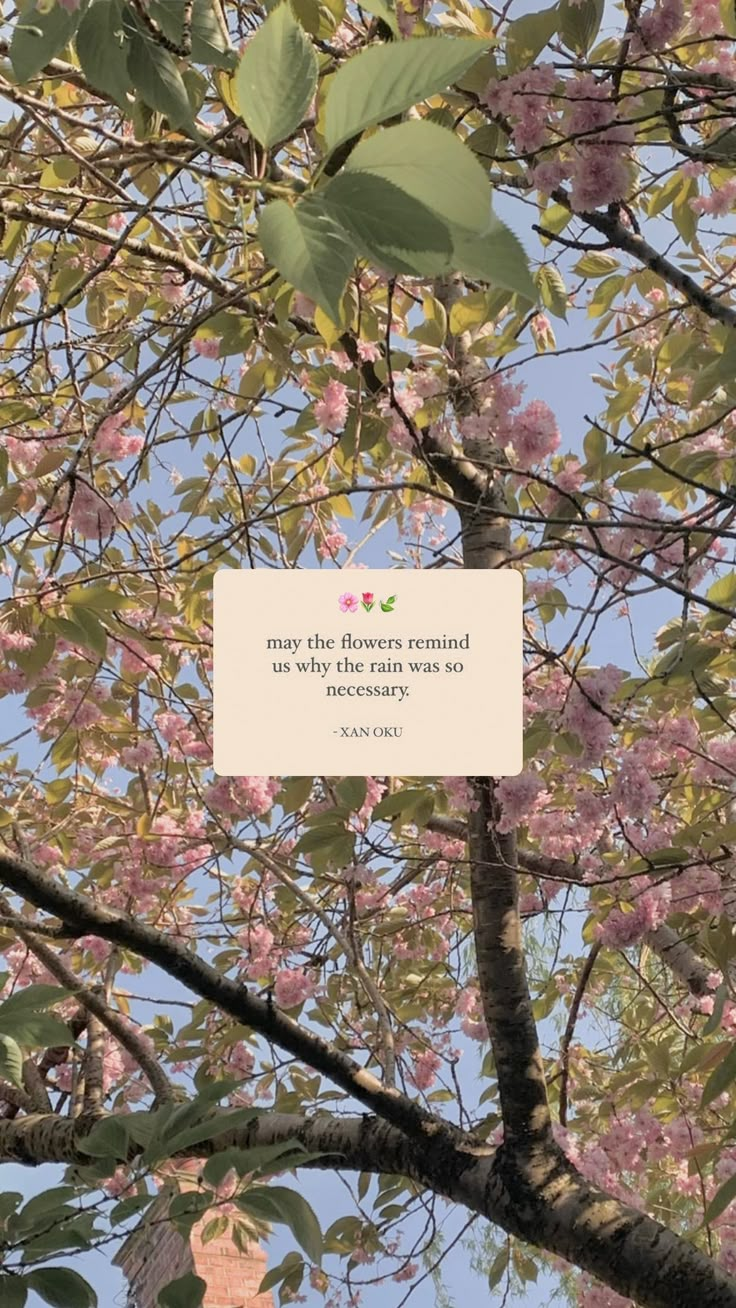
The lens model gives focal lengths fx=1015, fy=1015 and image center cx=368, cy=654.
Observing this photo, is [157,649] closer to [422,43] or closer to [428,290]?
[428,290]

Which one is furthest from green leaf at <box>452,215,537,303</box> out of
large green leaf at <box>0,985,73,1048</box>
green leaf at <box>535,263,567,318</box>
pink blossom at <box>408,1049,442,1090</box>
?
pink blossom at <box>408,1049,442,1090</box>

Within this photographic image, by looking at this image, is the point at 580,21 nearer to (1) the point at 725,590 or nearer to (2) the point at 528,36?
Answer: (2) the point at 528,36

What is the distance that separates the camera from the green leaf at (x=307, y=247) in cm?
28

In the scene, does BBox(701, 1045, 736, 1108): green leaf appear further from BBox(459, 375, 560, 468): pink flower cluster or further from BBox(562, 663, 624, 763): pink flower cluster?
BBox(459, 375, 560, 468): pink flower cluster

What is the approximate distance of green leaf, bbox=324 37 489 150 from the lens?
0.84 ft

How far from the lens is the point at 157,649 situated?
72.7 inches

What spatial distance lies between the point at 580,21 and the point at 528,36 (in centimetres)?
6

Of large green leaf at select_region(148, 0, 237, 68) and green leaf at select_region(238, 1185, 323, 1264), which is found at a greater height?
large green leaf at select_region(148, 0, 237, 68)

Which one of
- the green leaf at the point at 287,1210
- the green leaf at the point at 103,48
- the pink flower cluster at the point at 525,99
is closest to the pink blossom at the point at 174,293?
the pink flower cluster at the point at 525,99

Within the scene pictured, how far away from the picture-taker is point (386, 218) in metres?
0.27

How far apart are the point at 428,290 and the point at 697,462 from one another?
0.55 meters

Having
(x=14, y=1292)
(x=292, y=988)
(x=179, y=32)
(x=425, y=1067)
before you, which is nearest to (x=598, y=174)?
(x=179, y=32)

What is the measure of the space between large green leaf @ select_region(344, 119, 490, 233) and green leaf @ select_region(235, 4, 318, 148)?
0.02 metres

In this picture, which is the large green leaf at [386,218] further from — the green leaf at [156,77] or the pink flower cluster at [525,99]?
the pink flower cluster at [525,99]
